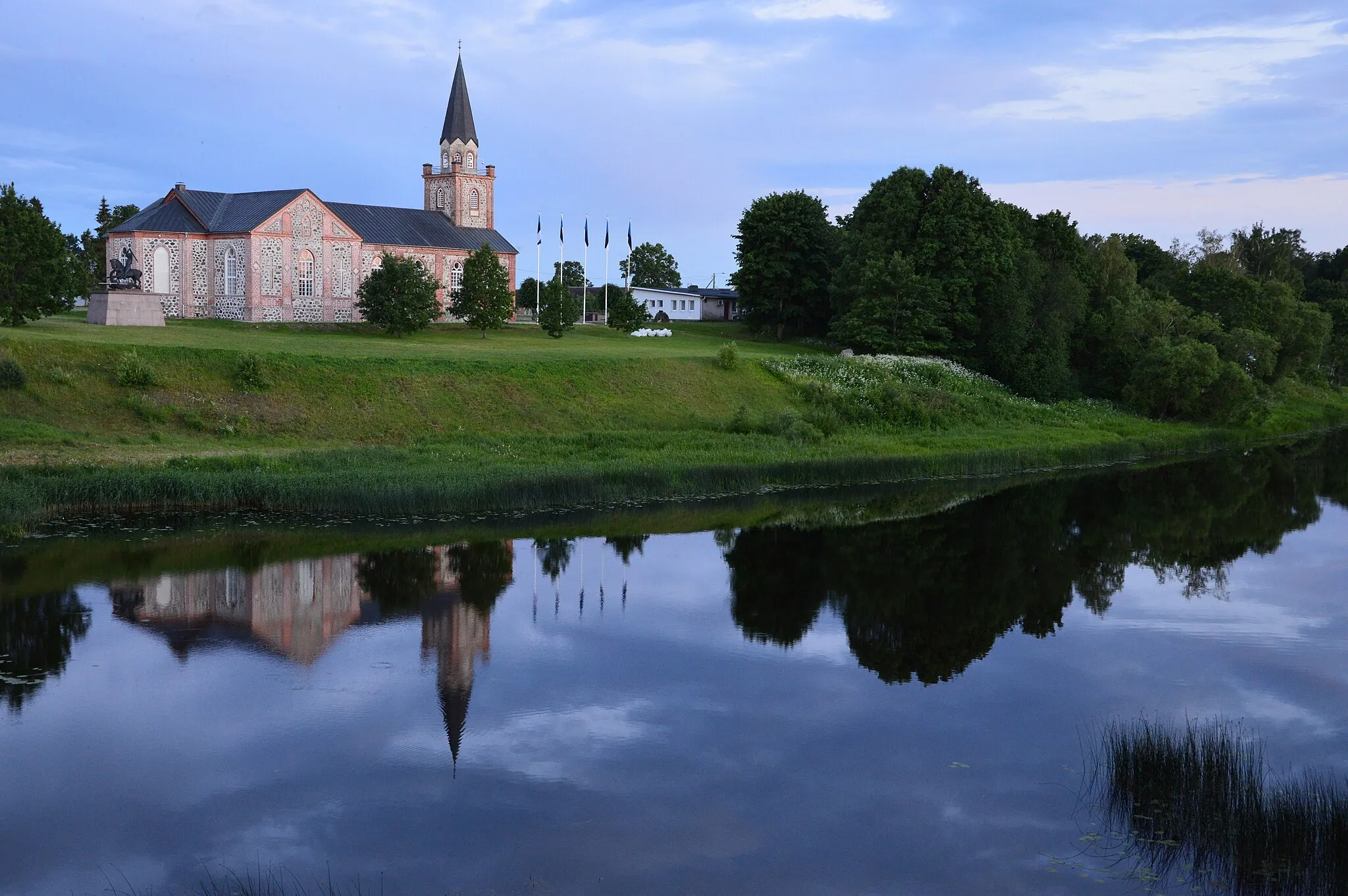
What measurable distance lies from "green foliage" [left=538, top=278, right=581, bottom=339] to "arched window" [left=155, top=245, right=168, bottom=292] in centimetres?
1960

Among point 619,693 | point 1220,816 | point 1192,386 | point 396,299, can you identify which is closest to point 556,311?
point 396,299

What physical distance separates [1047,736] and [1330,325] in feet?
207

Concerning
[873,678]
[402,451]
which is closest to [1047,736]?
[873,678]

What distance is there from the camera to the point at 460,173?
80.9 m

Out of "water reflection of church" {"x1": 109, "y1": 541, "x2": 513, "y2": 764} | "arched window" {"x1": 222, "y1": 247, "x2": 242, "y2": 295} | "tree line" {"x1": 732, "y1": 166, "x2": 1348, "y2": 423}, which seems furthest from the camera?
"arched window" {"x1": 222, "y1": 247, "x2": 242, "y2": 295}

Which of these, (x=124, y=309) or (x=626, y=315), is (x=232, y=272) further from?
(x=626, y=315)

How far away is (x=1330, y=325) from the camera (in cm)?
6888

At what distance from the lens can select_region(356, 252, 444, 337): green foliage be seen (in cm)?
5731

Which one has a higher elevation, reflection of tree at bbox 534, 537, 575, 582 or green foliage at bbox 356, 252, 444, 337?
green foliage at bbox 356, 252, 444, 337

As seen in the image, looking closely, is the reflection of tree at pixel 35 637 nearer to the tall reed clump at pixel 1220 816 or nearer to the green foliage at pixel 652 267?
the tall reed clump at pixel 1220 816

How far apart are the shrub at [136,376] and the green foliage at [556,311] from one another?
28461 mm

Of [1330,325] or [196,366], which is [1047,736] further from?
[1330,325]

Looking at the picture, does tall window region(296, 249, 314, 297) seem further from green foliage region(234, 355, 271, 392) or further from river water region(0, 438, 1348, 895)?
river water region(0, 438, 1348, 895)

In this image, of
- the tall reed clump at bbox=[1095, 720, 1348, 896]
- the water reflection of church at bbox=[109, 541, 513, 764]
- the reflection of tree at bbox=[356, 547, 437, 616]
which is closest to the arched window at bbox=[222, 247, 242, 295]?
the reflection of tree at bbox=[356, 547, 437, 616]
